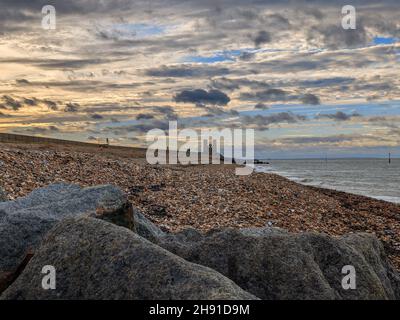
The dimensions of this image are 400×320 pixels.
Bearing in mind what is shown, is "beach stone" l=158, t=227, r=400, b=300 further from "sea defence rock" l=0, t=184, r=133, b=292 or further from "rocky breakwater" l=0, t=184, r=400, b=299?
"sea defence rock" l=0, t=184, r=133, b=292

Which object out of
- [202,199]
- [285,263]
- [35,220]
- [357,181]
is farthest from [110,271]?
[357,181]

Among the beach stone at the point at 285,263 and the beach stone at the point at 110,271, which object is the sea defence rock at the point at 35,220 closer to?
the beach stone at the point at 110,271

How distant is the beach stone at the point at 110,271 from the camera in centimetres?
459

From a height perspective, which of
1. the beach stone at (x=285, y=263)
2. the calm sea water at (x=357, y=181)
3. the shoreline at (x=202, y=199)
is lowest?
the calm sea water at (x=357, y=181)

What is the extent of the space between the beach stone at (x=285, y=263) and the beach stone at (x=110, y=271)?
1.17m

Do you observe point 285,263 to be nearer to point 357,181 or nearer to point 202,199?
point 202,199

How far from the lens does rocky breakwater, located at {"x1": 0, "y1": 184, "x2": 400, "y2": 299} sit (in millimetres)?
4756

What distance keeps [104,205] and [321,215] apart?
613 inches

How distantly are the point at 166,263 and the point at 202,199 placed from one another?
14605mm

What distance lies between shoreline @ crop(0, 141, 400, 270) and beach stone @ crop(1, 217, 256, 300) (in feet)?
28.5

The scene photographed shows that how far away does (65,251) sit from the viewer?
532 centimetres

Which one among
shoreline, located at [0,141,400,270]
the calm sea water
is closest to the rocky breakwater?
shoreline, located at [0,141,400,270]

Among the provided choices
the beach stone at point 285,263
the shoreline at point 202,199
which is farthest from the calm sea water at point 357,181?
the beach stone at point 285,263
